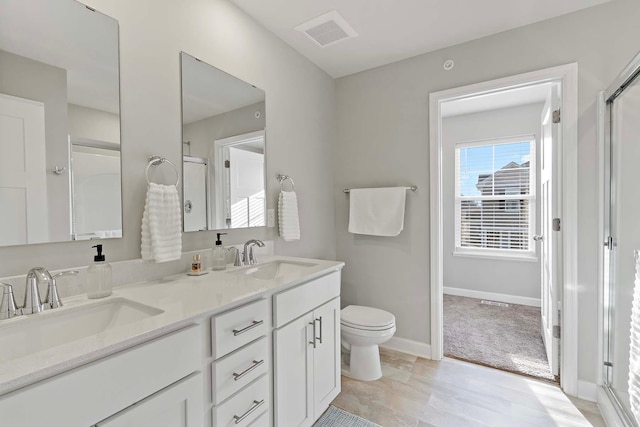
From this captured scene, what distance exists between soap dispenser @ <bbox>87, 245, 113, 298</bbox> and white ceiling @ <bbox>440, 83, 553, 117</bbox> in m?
3.18

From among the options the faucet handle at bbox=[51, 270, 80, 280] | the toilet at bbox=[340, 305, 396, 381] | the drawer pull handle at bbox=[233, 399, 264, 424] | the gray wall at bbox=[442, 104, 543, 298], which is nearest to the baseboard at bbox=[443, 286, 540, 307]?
the gray wall at bbox=[442, 104, 543, 298]

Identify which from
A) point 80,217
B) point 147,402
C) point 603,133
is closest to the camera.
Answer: point 147,402

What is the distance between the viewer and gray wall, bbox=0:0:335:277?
4.26 ft

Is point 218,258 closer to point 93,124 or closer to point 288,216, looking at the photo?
point 288,216

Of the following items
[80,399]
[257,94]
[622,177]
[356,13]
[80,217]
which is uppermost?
[356,13]

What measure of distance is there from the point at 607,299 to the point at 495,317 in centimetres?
160

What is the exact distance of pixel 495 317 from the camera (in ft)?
10.5

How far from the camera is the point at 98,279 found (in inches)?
44.2

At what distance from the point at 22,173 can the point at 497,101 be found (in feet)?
13.3

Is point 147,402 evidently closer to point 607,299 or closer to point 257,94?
point 257,94

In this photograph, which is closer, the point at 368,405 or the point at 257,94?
the point at 368,405

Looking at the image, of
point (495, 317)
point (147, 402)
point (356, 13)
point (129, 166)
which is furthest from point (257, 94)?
point (495, 317)

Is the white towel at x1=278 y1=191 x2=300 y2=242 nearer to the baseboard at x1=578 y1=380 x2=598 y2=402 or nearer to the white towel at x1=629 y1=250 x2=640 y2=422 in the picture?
the white towel at x1=629 y1=250 x2=640 y2=422

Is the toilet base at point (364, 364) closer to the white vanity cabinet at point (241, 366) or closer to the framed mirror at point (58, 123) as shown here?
the white vanity cabinet at point (241, 366)
